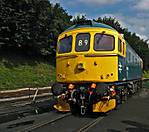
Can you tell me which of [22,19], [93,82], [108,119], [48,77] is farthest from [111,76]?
[48,77]

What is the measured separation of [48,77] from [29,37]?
572 cm

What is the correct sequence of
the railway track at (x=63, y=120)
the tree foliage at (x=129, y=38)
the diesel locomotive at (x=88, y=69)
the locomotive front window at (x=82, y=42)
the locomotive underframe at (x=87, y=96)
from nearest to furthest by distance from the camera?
1. the railway track at (x=63, y=120)
2. the locomotive underframe at (x=87, y=96)
3. the diesel locomotive at (x=88, y=69)
4. the locomotive front window at (x=82, y=42)
5. the tree foliage at (x=129, y=38)

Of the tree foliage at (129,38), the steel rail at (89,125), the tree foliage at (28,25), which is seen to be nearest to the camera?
the steel rail at (89,125)

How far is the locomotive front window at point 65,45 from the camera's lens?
15.5m

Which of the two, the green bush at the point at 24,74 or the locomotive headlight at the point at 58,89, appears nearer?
the locomotive headlight at the point at 58,89

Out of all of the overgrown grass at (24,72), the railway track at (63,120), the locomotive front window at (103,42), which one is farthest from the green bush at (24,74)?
the railway track at (63,120)

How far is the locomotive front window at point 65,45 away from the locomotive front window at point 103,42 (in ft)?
3.64

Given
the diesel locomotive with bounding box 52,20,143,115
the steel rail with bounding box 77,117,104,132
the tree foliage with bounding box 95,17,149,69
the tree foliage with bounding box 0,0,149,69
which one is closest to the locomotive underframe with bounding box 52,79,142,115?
the diesel locomotive with bounding box 52,20,143,115

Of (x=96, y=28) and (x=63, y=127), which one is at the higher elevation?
(x=96, y=28)

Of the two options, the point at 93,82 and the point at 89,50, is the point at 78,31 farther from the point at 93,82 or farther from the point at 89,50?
the point at 93,82

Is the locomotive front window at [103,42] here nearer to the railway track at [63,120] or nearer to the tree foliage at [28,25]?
the railway track at [63,120]

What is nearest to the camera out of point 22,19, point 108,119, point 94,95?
point 108,119

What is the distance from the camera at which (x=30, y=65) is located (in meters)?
37.8

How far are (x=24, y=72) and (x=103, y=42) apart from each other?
20.4m
